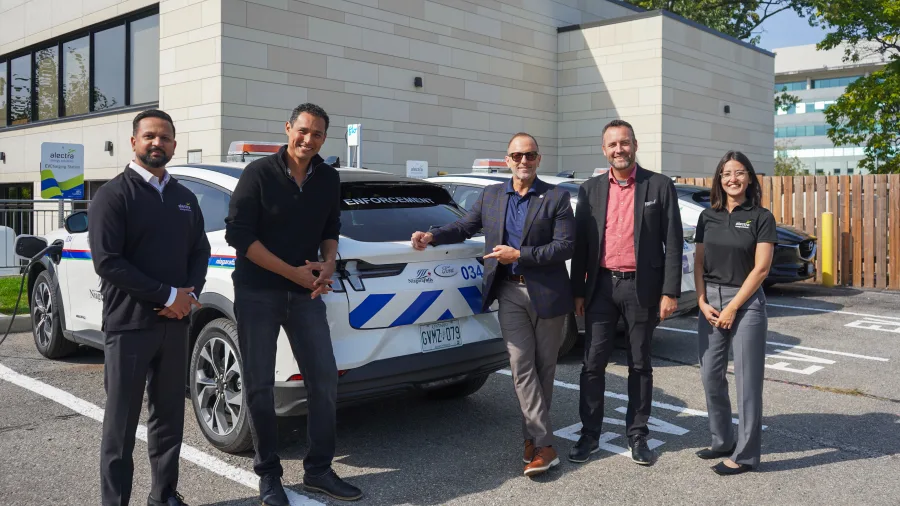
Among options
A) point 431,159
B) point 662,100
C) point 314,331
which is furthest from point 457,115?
point 314,331

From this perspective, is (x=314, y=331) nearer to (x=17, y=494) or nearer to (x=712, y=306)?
(x=17, y=494)

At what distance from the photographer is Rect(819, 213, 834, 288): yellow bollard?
13203 mm

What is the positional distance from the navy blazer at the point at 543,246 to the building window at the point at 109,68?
1290 cm

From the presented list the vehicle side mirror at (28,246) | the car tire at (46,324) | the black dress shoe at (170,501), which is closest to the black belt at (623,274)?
the black dress shoe at (170,501)

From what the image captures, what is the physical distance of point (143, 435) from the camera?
498 cm

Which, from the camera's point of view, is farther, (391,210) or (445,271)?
(391,210)

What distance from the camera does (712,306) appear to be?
177 inches

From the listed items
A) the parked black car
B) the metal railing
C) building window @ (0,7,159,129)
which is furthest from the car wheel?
building window @ (0,7,159,129)

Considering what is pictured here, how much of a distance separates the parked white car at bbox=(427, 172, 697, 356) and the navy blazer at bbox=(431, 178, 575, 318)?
2.33 metres

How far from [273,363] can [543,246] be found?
4.98 ft

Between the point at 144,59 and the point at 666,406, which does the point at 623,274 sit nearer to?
the point at 666,406

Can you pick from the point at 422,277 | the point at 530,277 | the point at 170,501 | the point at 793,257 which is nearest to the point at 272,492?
the point at 170,501

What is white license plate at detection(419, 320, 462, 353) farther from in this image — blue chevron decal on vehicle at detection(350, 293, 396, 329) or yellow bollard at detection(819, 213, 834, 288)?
yellow bollard at detection(819, 213, 834, 288)

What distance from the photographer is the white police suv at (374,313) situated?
4168 mm
